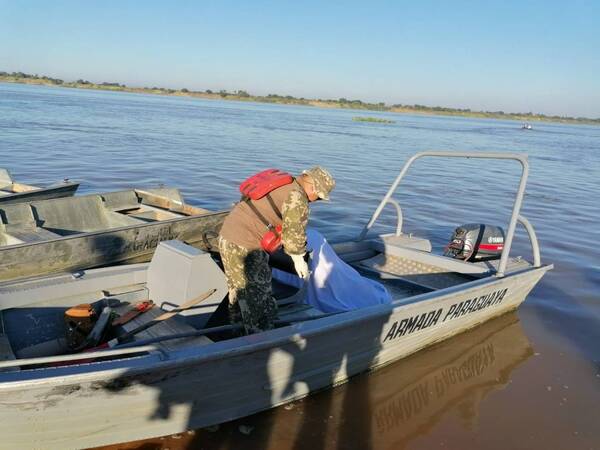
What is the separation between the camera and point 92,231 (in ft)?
24.3

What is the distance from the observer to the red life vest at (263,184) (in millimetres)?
3666

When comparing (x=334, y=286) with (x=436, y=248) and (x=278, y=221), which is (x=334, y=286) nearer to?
(x=278, y=221)

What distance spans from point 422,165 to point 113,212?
16.6 m

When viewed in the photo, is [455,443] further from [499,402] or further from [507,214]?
[507,214]

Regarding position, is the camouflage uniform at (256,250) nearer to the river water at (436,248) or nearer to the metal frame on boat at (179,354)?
the metal frame on boat at (179,354)

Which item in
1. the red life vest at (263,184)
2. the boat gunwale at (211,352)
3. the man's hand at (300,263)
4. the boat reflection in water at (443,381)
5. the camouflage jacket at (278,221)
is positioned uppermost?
the red life vest at (263,184)

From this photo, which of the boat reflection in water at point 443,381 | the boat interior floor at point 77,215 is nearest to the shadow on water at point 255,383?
the boat reflection in water at point 443,381

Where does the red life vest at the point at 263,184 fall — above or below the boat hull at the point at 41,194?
above

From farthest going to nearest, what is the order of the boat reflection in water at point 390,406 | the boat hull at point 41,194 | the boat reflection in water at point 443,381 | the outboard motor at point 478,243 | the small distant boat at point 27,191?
the small distant boat at point 27,191 < the boat hull at point 41,194 < the outboard motor at point 478,243 < the boat reflection in water at point 443,381 < the boat reflection in water at point 390,406

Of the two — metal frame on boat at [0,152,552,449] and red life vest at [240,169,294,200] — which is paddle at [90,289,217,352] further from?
red life vest at [240,169,294,200]

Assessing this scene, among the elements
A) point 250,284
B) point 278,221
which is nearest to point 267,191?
point 278,221

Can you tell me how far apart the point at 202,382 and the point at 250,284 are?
87 cm

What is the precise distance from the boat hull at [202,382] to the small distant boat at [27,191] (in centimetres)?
556

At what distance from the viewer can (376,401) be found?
439 cm
